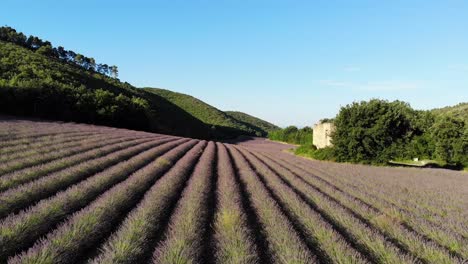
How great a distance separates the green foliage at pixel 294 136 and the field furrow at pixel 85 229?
52847 millimetres

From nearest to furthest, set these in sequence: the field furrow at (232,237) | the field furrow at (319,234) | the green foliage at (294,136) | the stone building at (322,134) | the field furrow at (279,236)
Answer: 1. the field furrow at (232,237)
2. the field furrow at (279,236)
3. the field furrow at (319,234)
4. the stone building at (322,134)
5. the green foliage at (294,136)

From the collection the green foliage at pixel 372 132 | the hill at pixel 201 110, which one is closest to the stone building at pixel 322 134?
the green foliage at pixel 372 132

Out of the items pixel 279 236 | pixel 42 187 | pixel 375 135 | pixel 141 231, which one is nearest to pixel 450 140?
pixel 375 135

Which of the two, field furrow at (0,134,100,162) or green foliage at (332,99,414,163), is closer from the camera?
field furrow at (0,134,100,162)

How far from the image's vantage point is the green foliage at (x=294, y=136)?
6282 cm

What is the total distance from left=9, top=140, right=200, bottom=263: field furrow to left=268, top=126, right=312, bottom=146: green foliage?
173ft

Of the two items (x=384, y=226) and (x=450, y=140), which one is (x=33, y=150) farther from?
(x=450, y=140)

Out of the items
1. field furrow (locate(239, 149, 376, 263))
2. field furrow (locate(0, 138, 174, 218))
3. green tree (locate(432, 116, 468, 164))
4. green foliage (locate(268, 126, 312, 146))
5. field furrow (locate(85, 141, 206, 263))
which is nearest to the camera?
field furrow (locate(85, 141, 206, 263))

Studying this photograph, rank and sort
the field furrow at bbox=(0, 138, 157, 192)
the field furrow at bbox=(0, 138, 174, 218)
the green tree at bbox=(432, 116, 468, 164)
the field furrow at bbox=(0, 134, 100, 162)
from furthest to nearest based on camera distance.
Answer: the green tree at bbox=(432, 116, 468, 164), the field furrow at bbox=(0, 134, 100, 162), the field furrow at bbox=(0, 138, 157, 192), the field furrow at bbox=(0, 138, 174, 218)

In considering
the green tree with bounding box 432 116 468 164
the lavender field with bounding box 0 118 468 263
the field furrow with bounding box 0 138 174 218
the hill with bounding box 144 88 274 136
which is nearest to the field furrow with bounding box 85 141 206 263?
the lavender field with bounding box 0 118 468 263

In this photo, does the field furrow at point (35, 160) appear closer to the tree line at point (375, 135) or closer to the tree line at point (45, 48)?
the tree line at point (375, 135)

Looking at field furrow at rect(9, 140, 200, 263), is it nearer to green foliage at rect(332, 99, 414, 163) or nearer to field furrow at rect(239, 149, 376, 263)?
field furrow at rect(239, 149, 376, 263)

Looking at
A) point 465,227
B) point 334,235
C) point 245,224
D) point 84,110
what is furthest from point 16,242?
point 84,110

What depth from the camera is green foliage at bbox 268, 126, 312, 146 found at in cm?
6282
